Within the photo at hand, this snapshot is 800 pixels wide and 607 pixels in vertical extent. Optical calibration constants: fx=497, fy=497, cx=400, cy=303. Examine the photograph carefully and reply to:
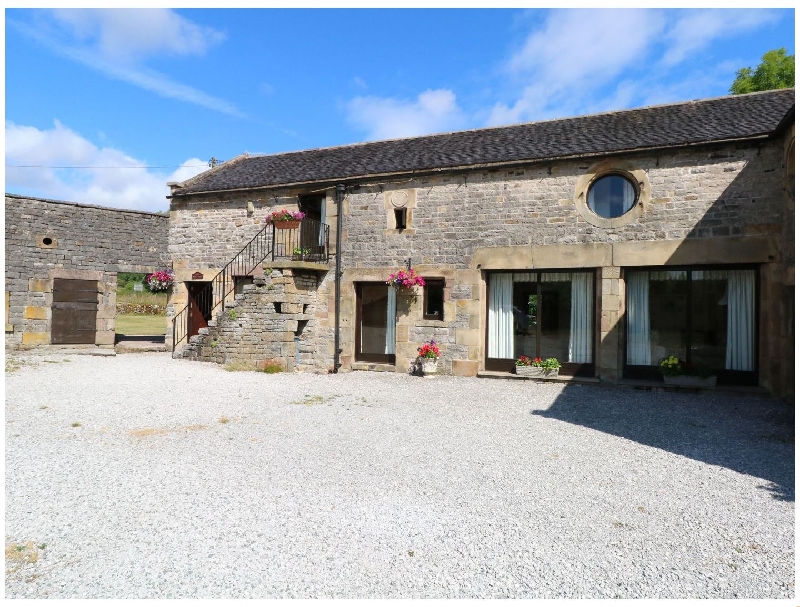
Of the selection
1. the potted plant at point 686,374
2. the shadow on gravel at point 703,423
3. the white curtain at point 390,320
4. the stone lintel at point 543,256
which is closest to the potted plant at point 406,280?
the white curtain at point 390,320

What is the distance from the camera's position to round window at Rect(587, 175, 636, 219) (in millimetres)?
9844

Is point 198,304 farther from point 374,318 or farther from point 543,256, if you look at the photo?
point 543,256

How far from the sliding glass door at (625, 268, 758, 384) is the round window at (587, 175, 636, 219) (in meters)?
1.30

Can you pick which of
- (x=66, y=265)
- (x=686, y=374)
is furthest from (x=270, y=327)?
(x=686, y=374)

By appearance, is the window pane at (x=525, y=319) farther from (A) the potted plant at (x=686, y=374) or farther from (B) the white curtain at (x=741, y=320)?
(B) the white curtain at (x=741, y=320)

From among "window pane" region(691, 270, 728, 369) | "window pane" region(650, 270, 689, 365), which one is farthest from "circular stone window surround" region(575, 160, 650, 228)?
"window pane" region(691, 270, 728, 369)

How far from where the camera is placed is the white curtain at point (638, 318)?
9.84 meters

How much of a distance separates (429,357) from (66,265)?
11.8 meters

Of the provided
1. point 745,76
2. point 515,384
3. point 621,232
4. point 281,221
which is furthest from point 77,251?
point 745,76

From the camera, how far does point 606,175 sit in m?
9.99

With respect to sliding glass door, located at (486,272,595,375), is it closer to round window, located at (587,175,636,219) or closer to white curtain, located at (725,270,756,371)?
round window, located at (587,175,636,219)

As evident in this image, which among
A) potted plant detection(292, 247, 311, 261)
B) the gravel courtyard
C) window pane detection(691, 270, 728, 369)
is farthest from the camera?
potted plant detection(292, 247, 311, 261)

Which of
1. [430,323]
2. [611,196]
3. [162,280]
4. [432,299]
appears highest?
[611,196]
